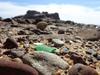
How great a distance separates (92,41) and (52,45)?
2543 millimetres

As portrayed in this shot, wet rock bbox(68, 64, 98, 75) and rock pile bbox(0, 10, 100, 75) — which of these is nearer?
wet rock bbox(68, 64, 98, 75)

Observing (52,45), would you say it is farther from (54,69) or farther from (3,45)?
(54,69)

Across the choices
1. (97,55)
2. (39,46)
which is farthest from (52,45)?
(97,55)

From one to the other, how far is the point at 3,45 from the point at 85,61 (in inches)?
81.4

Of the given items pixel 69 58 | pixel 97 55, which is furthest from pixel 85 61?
pixel 97 55

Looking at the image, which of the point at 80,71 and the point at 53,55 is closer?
the point at 80,71

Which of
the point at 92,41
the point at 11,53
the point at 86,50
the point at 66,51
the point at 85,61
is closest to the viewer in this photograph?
the point at 11,53

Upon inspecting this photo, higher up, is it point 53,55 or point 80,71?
point 53,55

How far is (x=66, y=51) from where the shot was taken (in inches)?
313

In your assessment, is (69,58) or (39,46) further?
(39,46)

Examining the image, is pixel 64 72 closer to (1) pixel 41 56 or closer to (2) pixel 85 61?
(1) pixel 41 56

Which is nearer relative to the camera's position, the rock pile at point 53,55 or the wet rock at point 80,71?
the wet rock at point 80,71

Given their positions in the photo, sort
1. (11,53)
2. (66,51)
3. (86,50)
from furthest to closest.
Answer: (86,50) → (66,51) → (11,53)

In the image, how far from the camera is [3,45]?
307 inches
